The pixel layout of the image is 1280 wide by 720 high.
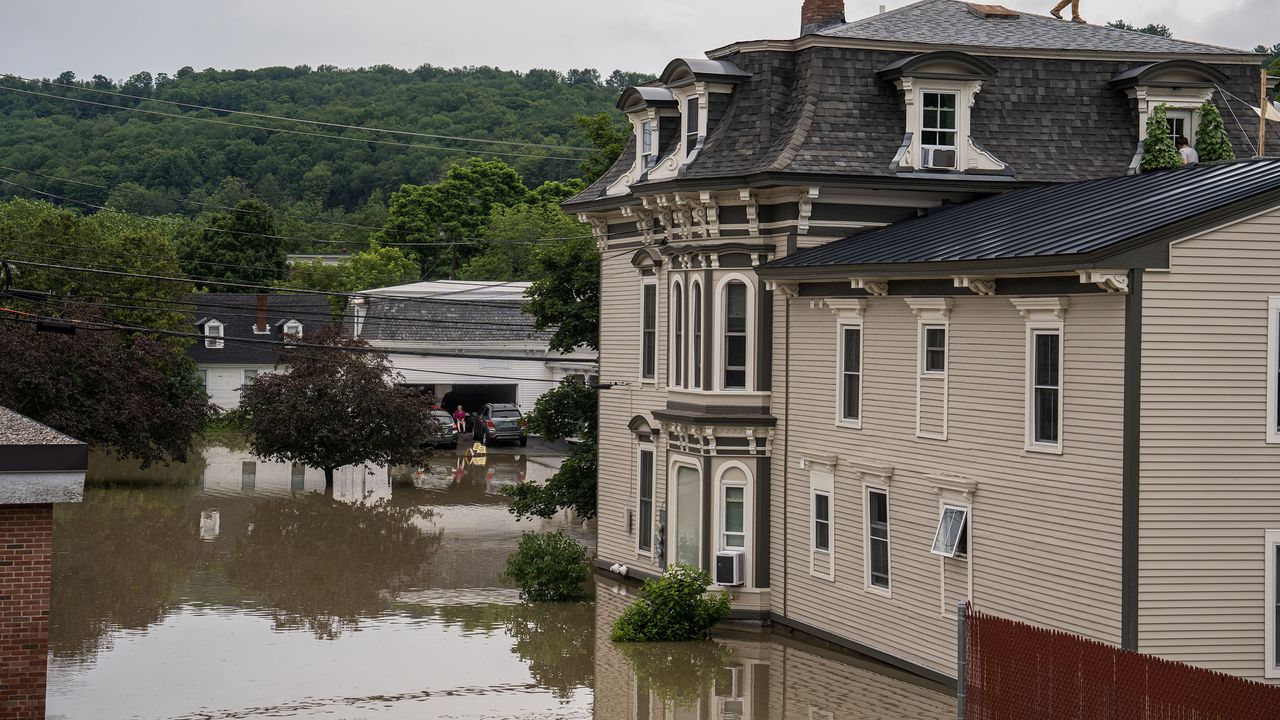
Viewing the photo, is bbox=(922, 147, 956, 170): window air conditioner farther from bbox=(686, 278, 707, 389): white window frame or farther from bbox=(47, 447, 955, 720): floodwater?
bbox=(47, 447, 955, 720): floodwater

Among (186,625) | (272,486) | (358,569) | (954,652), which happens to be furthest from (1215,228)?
(272,486)

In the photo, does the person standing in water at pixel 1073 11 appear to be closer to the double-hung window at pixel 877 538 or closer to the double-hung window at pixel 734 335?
the double-hung window at pixel 734 335

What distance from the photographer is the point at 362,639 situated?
27.1 metres

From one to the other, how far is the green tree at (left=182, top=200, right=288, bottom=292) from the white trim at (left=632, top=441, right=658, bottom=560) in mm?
66851

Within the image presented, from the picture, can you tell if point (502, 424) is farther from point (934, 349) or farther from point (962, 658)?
point (962, 658)

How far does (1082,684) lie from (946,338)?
7.01 metres

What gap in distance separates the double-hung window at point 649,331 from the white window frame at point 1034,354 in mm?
11441

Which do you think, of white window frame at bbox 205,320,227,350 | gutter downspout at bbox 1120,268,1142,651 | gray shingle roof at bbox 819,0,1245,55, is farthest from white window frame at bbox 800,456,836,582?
white window frame at bbox 205,320,227,350

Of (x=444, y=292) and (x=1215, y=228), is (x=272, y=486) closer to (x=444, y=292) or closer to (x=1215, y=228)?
(x=444, y=292)

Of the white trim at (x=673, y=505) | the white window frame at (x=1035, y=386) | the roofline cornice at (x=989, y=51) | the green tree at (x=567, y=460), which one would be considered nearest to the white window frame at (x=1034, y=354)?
the white window frame at (x=1035, y=386)

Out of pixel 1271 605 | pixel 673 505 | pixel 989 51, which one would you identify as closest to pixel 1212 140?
pixel 989 51

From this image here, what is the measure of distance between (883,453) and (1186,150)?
24.7 feet

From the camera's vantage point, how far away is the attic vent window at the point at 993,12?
103ft

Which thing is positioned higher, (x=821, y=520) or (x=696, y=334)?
(x=696, y=334)
